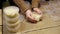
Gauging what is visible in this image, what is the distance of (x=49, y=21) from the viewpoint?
1.35m

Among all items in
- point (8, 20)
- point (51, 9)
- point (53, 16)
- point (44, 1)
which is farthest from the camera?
point (44, 1)

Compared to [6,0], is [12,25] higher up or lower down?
lower down

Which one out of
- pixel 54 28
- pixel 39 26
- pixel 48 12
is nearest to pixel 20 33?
pixel 39 26

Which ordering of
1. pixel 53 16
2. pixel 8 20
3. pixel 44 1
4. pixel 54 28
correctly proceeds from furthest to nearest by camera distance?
pixel 44 1, pixel 53 16, pixel 54 28, pixel 8 20

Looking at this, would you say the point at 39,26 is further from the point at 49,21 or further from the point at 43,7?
the point at 43,7

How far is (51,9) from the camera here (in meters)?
1.51

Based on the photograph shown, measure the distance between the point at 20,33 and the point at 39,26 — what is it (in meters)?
0.21

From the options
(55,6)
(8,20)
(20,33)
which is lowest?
(20,33)

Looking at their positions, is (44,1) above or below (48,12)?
above

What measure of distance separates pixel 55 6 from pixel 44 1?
0.17m

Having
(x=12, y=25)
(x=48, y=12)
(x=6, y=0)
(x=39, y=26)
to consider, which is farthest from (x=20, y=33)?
(x=6, y=0)

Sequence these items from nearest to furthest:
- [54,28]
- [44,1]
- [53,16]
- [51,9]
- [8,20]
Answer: [8,20] < [54,28] < [53,16] < [51,9] < [44,1]

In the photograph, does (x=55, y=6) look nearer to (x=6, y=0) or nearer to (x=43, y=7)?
(x=43, y=7)

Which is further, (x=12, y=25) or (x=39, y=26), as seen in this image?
(x=39, y=26)
